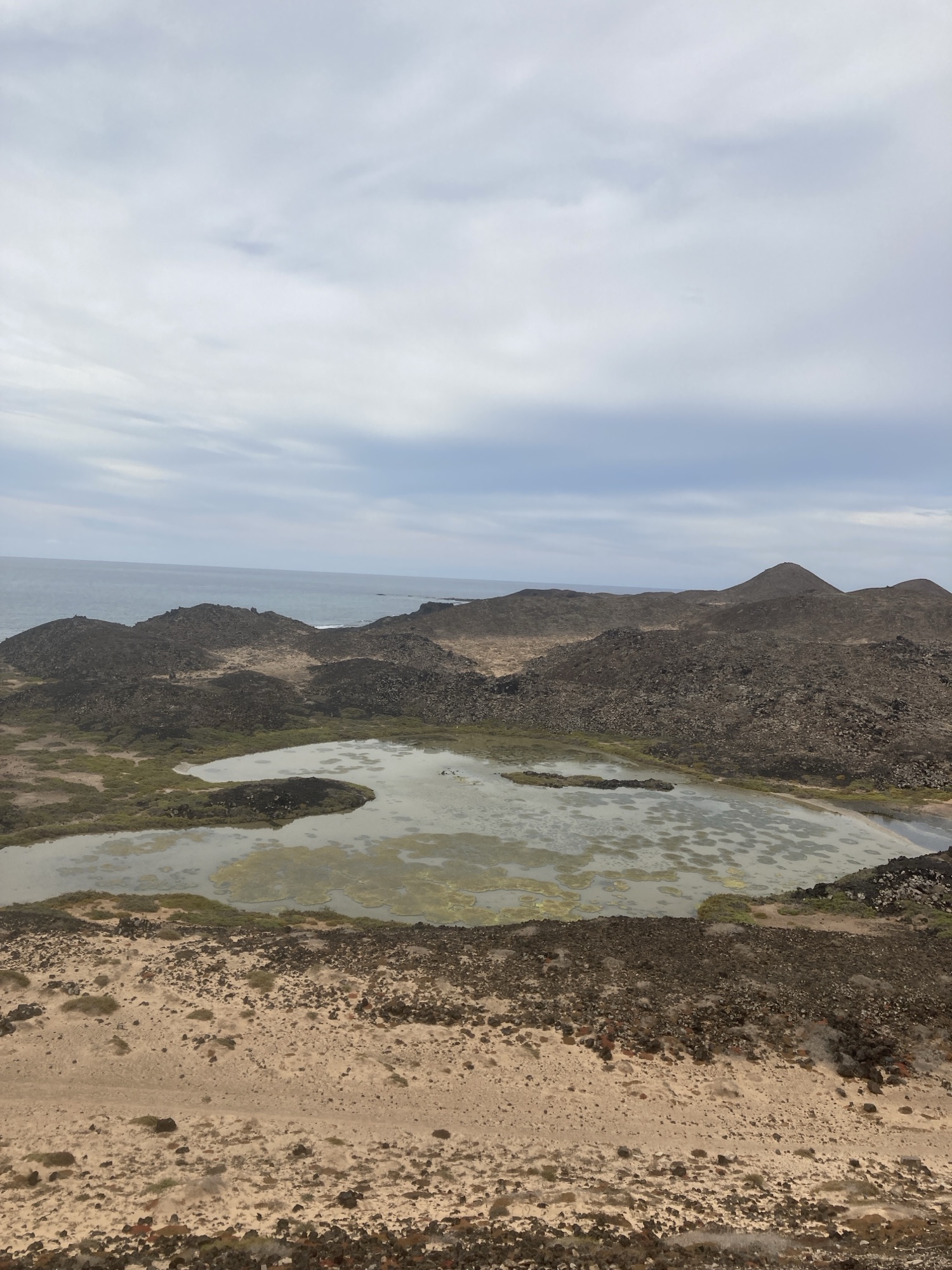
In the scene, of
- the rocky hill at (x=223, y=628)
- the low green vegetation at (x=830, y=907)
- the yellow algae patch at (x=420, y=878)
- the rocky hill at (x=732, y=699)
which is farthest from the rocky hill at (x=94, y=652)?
the low green vegetation at (x=830, y=907)

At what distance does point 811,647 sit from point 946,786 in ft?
84.4

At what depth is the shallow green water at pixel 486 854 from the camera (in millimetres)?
28266

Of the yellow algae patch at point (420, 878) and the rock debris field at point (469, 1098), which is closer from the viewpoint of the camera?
the rock debris field at point (469, 1098)

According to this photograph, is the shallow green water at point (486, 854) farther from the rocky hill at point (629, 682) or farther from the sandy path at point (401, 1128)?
the rocky hill at point (629, 682)

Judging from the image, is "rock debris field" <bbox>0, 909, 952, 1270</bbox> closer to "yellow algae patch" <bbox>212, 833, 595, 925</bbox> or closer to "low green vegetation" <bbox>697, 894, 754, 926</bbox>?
"low green vegetation" <bbox>697, 894, 754, 926</bbox>

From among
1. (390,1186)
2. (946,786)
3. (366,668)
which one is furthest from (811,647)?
(390,1186)

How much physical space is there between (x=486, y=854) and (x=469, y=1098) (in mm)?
17498

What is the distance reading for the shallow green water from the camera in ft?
92.7

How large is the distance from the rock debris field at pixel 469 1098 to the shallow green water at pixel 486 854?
4464mm

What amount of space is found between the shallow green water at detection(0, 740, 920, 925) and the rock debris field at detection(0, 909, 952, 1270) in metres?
4.46

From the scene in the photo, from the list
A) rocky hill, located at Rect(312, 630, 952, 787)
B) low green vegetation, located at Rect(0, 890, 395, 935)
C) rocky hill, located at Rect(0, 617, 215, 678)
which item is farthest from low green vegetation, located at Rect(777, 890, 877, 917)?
rocky hill, located at Rect(0, 617, 215, 678)

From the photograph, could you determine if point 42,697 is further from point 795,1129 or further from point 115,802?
point 795,1129

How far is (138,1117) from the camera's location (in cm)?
1491

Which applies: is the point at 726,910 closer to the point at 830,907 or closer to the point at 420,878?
the point at 830,907
